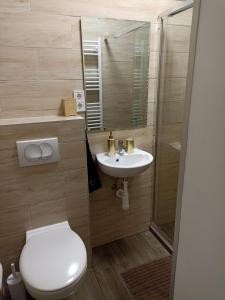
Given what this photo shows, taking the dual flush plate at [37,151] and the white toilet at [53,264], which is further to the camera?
the dual flush plate at [37,151]

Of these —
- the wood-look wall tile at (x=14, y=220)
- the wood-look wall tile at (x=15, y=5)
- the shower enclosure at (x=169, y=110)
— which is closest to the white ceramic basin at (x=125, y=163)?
the shower enclosure at (x=169, y=110)

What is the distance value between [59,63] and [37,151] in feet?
2.08

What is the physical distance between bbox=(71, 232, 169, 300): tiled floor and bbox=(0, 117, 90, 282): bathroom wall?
503mm

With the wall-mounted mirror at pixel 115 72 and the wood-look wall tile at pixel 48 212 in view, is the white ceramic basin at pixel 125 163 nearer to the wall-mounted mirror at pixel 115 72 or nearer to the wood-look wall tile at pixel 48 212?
the wall-mounted mirror at pixel 115 72

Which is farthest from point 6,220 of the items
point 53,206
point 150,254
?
point 150,254

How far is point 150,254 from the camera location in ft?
6.75

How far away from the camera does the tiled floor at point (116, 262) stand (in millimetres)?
1692

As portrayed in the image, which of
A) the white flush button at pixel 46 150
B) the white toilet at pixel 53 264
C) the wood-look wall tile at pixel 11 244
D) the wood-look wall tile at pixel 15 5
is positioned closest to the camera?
the white toilet at pixel 53 264

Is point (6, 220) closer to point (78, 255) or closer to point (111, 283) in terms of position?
point (78, 255)

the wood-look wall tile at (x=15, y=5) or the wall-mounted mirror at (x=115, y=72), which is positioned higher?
the wood-look wall tile at (x=15, y=5)

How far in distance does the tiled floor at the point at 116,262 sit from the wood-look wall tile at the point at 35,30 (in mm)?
1752

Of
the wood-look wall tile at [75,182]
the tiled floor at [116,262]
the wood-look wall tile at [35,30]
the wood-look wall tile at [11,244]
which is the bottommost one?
the tiled floor at [116,262]

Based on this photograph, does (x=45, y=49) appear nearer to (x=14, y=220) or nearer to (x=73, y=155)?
(x=73, y=155)

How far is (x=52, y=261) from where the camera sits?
132 cm
